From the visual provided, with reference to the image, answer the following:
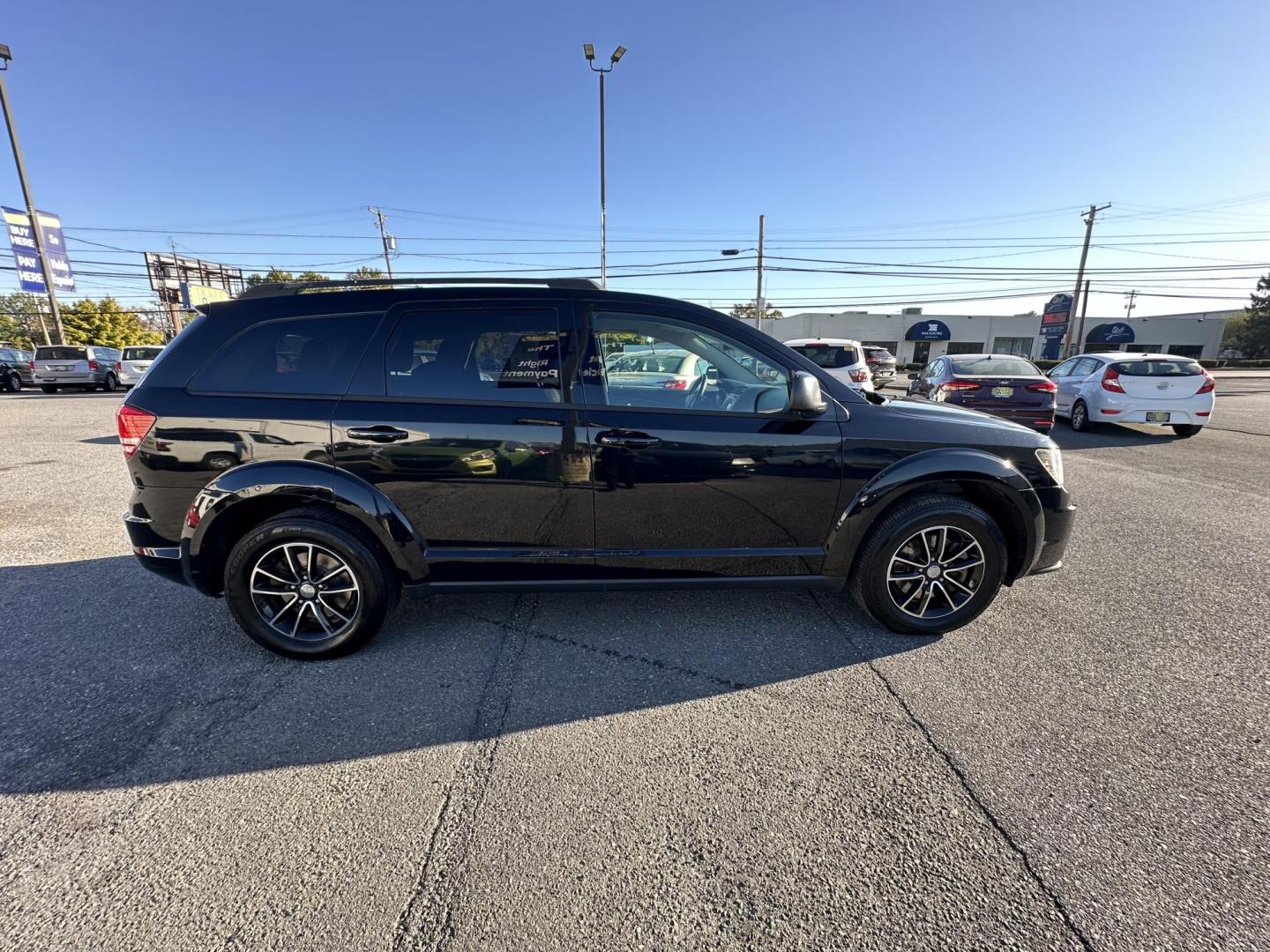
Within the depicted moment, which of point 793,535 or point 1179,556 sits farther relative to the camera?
point 1179,556

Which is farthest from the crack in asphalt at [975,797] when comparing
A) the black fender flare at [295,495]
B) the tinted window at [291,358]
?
the tinted window at [291,358]

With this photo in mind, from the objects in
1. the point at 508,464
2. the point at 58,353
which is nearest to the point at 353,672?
the point at 508,464

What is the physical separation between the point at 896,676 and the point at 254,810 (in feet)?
9.05

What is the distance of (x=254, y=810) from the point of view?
6.39 feet

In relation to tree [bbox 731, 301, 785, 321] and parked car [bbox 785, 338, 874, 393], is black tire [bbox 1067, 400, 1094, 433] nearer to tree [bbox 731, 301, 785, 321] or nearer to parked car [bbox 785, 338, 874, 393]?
parked car [bbox 785, 338, 874, 393]

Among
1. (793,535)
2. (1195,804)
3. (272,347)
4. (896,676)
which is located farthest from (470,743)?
(1195,804)

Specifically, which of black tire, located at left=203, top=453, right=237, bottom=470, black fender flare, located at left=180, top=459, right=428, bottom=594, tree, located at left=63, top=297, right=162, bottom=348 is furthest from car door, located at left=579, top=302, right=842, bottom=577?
tree, located at left=63, top=297, right=162, bottom=348

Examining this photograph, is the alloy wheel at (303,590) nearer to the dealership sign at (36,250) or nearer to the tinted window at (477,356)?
the tinted window at (477,356)

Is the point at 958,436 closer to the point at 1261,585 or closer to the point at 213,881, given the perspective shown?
the point at 1261,585

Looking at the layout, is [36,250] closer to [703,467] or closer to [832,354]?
[832,354]

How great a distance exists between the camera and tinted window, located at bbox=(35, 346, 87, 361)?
19469mm

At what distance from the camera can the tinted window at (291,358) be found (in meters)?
2.78

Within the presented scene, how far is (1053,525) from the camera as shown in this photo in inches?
120

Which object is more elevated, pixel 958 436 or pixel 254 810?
pixel 958 436
